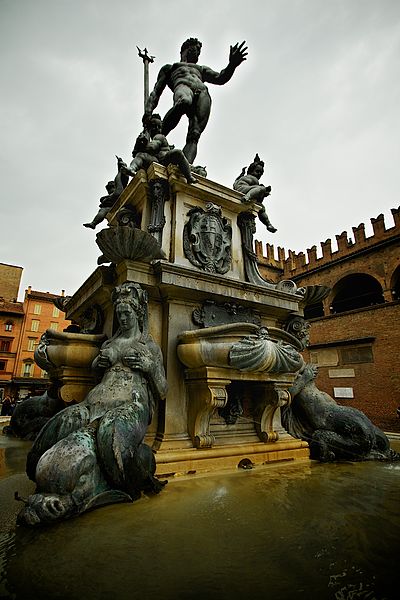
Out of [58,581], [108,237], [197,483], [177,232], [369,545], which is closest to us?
[58,581]

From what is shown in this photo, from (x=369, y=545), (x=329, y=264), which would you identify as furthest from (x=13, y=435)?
(x=329, y=264)

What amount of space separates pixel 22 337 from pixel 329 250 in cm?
2893

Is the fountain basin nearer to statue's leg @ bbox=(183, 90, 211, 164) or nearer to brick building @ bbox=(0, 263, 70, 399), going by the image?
statue's leg @ bbox=(183, 90, 211, 164)

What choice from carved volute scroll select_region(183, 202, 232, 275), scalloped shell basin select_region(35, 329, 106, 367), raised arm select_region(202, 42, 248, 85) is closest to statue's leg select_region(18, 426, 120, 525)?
scalloped shell basin select_region(35, 329, 106, 367)

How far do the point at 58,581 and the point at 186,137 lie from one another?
5876 mm

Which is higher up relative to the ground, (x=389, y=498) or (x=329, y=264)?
(x=329, y=264)

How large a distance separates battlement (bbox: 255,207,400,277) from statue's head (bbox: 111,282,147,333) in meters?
18.6

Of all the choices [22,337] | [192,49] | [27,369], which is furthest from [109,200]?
[22,337]

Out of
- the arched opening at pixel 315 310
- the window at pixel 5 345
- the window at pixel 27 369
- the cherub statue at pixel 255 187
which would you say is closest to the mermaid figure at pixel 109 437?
the cherub statue at pixel 255 187

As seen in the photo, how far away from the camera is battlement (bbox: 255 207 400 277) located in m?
18.3

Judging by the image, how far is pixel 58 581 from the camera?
1204 mm

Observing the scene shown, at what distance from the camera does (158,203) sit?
410 centimetres

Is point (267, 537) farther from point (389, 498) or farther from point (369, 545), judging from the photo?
point (389, 498)

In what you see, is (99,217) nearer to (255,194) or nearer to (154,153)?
(154,153)
